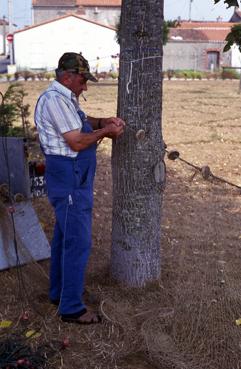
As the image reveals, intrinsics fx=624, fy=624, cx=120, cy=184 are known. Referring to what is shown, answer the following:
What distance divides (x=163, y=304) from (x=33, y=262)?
3.54 ft

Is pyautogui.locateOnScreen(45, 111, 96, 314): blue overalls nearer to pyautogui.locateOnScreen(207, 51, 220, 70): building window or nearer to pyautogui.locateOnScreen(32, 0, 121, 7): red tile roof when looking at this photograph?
pyautogui.locateOnScreen(207, 51, 220, 70): building window

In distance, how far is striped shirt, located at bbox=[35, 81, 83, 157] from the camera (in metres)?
3.62

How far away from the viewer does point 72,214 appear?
3.73 meters

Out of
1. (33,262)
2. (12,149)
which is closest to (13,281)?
(33,262)

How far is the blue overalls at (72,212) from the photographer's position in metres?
3.71

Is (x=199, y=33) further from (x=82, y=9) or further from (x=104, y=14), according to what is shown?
(x=82, y=9)

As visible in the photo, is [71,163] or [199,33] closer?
[71,163]

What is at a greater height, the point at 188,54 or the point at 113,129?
the point at 188,54

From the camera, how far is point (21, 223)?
4.81 m

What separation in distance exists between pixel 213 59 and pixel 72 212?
58.4 metres

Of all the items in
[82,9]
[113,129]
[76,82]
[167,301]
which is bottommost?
[167,301]

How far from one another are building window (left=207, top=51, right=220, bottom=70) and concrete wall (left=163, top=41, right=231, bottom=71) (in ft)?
1.28

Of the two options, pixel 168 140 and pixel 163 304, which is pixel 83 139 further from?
pixel 168 140

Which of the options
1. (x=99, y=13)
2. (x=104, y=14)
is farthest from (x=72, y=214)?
(x=104, y=14)
